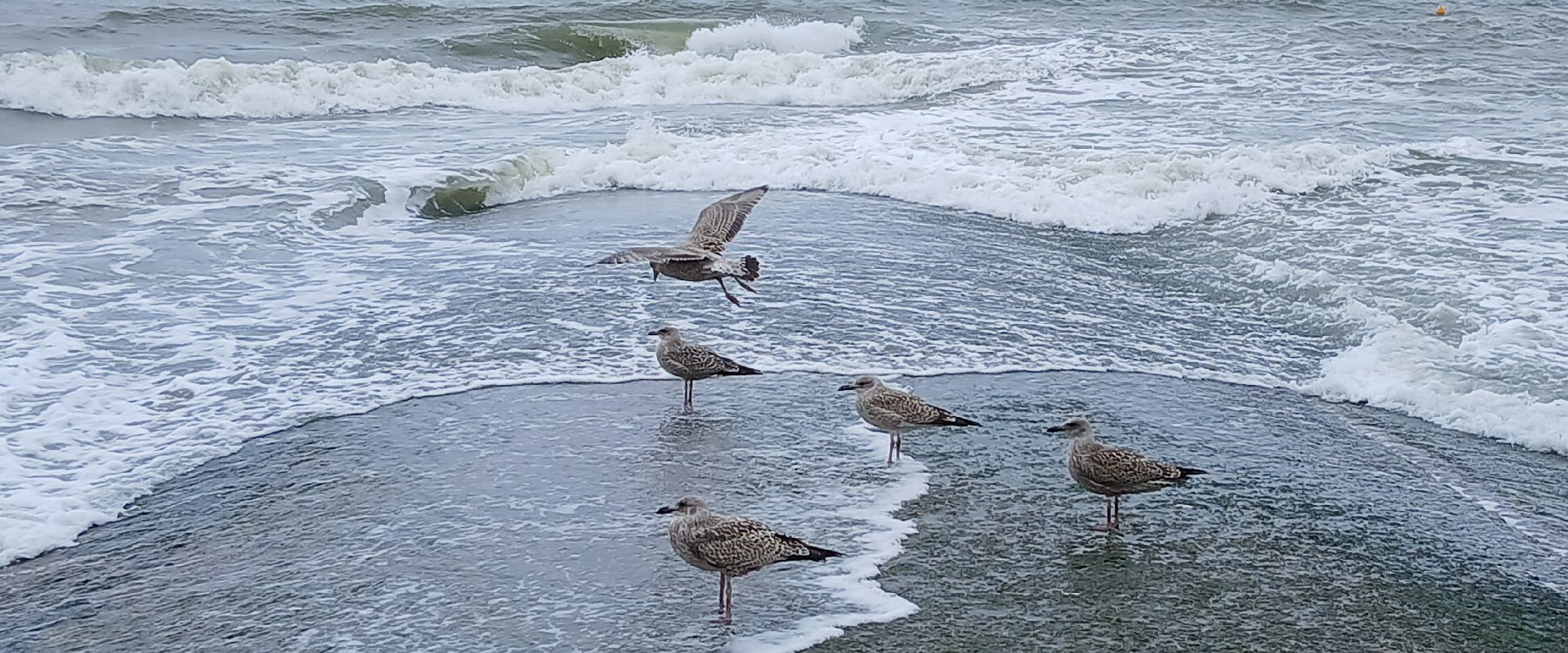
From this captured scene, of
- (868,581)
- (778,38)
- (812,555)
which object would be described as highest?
(778,38)

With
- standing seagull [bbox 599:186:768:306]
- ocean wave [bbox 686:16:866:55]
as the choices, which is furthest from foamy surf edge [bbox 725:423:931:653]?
ocean wave [bbox 686:16:866:55]

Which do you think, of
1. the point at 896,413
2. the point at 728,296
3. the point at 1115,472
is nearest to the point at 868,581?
the point at 1115,472

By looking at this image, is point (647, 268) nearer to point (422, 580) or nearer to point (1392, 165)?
point (422, 580)

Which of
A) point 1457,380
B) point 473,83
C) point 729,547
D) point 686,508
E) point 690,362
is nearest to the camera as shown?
point 729,547

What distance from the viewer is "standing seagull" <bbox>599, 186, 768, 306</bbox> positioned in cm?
775

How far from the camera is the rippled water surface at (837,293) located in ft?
18.1

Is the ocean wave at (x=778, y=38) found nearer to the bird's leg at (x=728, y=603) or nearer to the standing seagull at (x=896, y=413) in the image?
the standing seagull at (x=896, y=413)

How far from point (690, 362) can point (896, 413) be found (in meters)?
1.14

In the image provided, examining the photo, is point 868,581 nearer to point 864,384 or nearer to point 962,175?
point 864,384

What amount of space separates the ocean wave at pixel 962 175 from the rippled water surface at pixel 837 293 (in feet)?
0.14

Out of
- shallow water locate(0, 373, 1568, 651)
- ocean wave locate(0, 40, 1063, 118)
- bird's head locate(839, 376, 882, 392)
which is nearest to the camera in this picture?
shallow water locate(0, 373, 1568, 651)

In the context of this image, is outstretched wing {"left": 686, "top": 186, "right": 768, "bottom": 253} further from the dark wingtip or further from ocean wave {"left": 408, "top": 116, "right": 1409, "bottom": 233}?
the dark wingtip

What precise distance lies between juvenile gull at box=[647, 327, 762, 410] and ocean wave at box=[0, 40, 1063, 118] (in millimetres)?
10669

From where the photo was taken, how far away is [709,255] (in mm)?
7941
